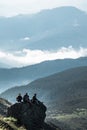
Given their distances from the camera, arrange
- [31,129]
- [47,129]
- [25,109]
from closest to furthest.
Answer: [31,129] → [25,109] → [47,129]

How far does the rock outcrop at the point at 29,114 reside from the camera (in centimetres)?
5942

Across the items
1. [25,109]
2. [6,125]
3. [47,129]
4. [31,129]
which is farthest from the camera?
[47,129]

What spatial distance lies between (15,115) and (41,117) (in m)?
4.49

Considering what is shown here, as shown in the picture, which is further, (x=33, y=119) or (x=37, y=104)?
(x=37, y=104)

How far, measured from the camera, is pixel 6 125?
41625 millimetres

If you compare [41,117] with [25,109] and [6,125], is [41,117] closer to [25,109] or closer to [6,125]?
[25,109]

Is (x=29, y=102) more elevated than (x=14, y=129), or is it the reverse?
(x=29, y=102)

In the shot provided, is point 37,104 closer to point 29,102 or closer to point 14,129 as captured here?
point 29,102

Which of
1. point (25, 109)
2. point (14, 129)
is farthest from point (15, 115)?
point (14, 129)

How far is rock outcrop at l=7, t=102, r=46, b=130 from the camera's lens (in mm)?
59425

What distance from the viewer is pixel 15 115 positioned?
207 feet

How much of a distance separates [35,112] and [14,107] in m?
2.99

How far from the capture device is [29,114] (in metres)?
61.9

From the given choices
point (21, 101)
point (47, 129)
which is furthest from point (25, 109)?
point (47, 129)
